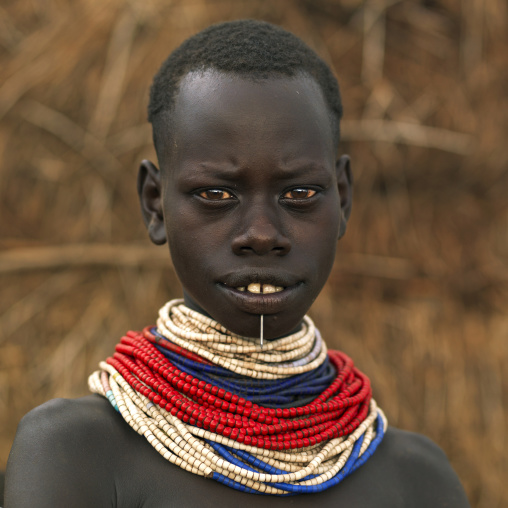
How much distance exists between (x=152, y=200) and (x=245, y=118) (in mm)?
379

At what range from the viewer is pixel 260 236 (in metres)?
1.47

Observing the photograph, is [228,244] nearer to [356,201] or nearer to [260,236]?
[260,236]

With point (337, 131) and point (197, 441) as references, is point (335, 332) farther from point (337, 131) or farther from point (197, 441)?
point (197, 441)

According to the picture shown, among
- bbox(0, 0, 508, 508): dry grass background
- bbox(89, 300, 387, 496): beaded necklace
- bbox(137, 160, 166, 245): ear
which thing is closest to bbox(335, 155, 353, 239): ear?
bbox(89, 300, 387, 496): beaded necklace

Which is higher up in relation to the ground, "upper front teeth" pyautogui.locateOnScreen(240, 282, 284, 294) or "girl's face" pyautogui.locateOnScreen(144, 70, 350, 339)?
"girl's face" pyautogui.locateOnScreen(144, 70, 350, 339)

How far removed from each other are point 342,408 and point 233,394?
27 centimetres

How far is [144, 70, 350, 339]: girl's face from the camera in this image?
4.97ft

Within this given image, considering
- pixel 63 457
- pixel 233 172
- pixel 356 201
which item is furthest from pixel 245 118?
pixel 356 201

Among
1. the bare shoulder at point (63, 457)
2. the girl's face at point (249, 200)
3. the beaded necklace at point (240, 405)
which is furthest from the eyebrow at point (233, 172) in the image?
the bare shoulder at point (63, 457)

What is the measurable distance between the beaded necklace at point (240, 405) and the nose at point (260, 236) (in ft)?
0.76

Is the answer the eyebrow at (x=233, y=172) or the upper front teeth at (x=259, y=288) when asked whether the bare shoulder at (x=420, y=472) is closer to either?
the upper front teeth at (x=259, y=288)

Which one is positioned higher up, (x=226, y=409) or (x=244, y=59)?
(x=244, y=59)

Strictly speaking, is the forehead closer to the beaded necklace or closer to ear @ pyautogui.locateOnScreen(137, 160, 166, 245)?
ear @ pyautogui.locateOnScreen(137, 160, 166, 245)

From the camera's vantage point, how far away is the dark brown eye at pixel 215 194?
60.7 inches
